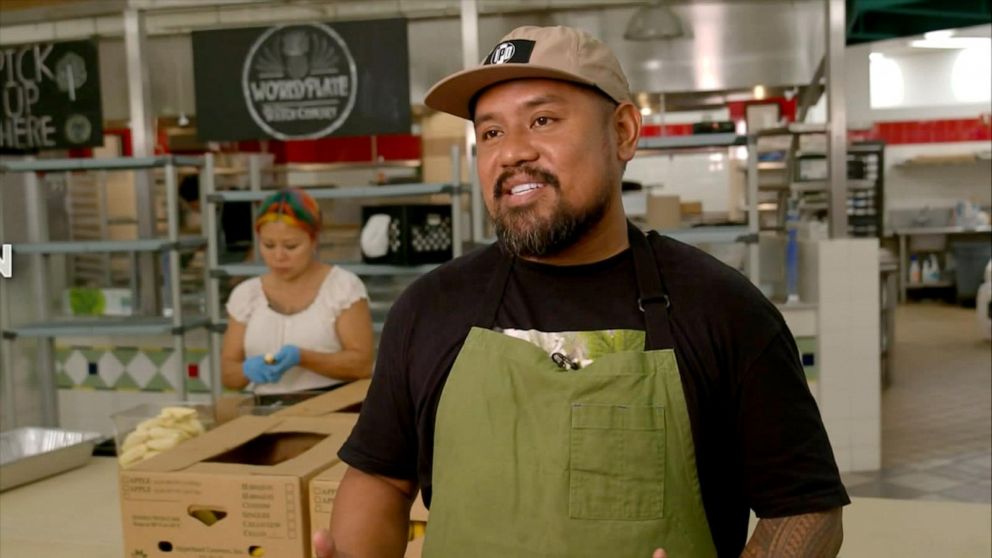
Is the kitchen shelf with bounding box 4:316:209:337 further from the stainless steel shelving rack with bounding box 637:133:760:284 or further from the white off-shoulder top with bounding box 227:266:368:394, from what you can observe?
the stainless steel shelving rack with bounding box 637:133:760:284

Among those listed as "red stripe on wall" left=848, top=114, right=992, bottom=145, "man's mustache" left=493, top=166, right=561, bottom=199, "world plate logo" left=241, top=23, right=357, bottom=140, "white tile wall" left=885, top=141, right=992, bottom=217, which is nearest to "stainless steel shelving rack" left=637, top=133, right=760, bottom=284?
"world plate logo" left=241, top=23, right=357, bottom=140

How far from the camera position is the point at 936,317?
41.1ft

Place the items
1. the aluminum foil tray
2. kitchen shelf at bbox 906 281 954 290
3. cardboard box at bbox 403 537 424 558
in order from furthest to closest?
kitchen shelf at bbox 906 281 954 290
the aluminum foil tray
cardboard box at bbox 403 537 424 558

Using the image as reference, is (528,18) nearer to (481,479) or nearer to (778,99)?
(778,99)

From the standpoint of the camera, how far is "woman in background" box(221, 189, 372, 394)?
10.5 ft

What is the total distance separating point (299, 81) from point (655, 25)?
8.79 feet

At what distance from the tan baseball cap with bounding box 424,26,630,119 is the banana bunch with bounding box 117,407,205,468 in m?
1.00

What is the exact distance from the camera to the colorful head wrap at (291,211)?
10.7ft

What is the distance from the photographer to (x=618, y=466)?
4.03 feet

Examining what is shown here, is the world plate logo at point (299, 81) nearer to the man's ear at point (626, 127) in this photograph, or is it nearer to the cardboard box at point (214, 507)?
the cardboard box at point (214, 507)

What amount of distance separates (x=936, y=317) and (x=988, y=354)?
3.12 meters

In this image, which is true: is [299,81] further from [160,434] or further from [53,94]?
[160,434]

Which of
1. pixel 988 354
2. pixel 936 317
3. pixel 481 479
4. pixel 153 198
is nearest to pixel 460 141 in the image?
pixel 153 198

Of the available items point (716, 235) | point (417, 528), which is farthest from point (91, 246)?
point (417, 528)
